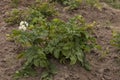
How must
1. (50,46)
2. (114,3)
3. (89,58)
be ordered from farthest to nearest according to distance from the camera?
(114,3) < (89,58) < (50,46)

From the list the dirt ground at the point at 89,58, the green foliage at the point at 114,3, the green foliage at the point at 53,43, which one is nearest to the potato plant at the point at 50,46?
the green foliage at the point at 53,43

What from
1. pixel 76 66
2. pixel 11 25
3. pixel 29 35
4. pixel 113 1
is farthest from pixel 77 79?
pixel 113 1

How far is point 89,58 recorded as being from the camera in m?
4.96

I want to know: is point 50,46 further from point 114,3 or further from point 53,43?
point 114,3

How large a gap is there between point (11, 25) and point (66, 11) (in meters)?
1.26

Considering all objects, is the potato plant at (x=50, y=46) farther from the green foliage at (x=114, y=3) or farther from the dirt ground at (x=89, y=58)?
the green foliage at (x=114, y=3)

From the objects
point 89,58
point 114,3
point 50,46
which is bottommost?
point 89,58

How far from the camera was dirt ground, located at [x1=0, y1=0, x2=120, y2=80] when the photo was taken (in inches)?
175

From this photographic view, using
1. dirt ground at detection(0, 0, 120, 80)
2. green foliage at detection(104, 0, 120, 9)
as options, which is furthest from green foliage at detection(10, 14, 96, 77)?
green foliage at detection(104, 0, 120, 9)

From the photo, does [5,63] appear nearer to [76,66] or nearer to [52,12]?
[76,66]

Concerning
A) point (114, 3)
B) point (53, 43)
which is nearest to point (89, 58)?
point (53, 43)

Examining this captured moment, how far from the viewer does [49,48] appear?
14.4 feet

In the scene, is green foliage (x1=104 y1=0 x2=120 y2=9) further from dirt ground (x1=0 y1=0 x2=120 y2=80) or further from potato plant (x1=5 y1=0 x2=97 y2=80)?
potato plant (x1=5 y1=0 x2=97 y2=80)

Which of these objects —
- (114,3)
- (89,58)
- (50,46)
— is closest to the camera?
(50,46)
